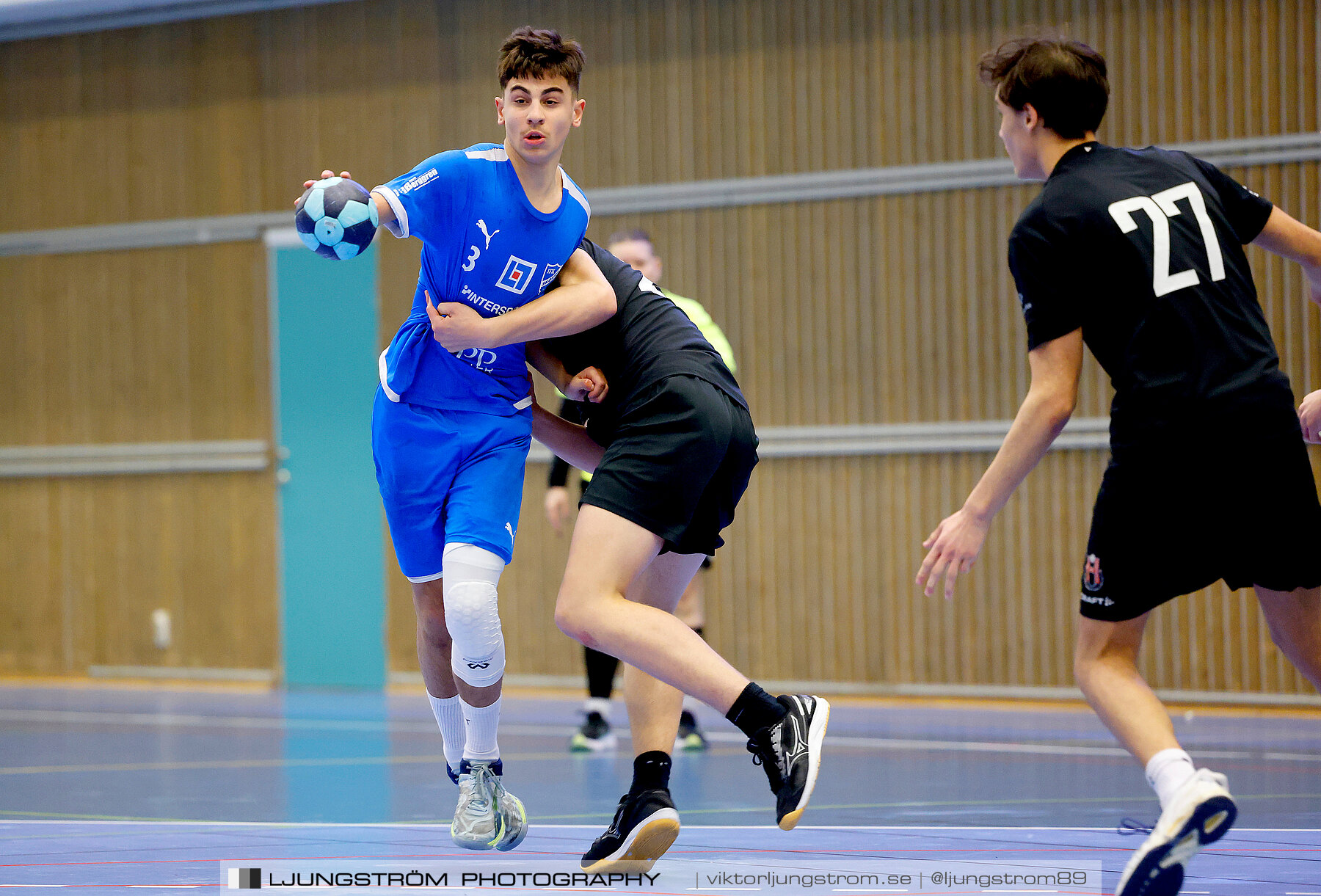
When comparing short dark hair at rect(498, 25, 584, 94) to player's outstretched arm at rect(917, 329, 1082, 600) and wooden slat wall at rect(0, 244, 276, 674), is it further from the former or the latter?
wooden slat wall at rect(0, 244, 276, 674)

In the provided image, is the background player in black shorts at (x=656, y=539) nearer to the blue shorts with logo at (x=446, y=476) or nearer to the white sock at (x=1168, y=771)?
the blue shorts with logo at (x=446, y=476)

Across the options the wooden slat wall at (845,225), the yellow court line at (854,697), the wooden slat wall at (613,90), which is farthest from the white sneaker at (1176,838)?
the wooden slat wall at (613,90)

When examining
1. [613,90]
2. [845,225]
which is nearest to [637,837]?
[845,225]

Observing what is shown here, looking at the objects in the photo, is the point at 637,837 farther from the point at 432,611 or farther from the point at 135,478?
the point at 135,478

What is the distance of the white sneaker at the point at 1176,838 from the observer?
2.48 meters

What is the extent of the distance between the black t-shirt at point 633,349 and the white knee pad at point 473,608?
43cm

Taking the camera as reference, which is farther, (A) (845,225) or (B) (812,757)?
(A) (845,225)

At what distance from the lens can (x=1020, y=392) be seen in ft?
25.9

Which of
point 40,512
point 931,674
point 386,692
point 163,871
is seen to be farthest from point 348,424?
point 163,871

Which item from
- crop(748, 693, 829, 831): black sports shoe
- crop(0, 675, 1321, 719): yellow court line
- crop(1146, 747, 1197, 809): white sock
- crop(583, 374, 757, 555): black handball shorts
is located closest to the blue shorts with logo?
crop(583, 374, 757, 555): black handball shorts

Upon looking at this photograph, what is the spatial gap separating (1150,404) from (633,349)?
48.7 inches

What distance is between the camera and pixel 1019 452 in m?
2.74

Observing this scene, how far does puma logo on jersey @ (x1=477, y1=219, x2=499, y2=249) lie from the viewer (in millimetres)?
3377

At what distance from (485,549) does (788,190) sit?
530 centimetres
